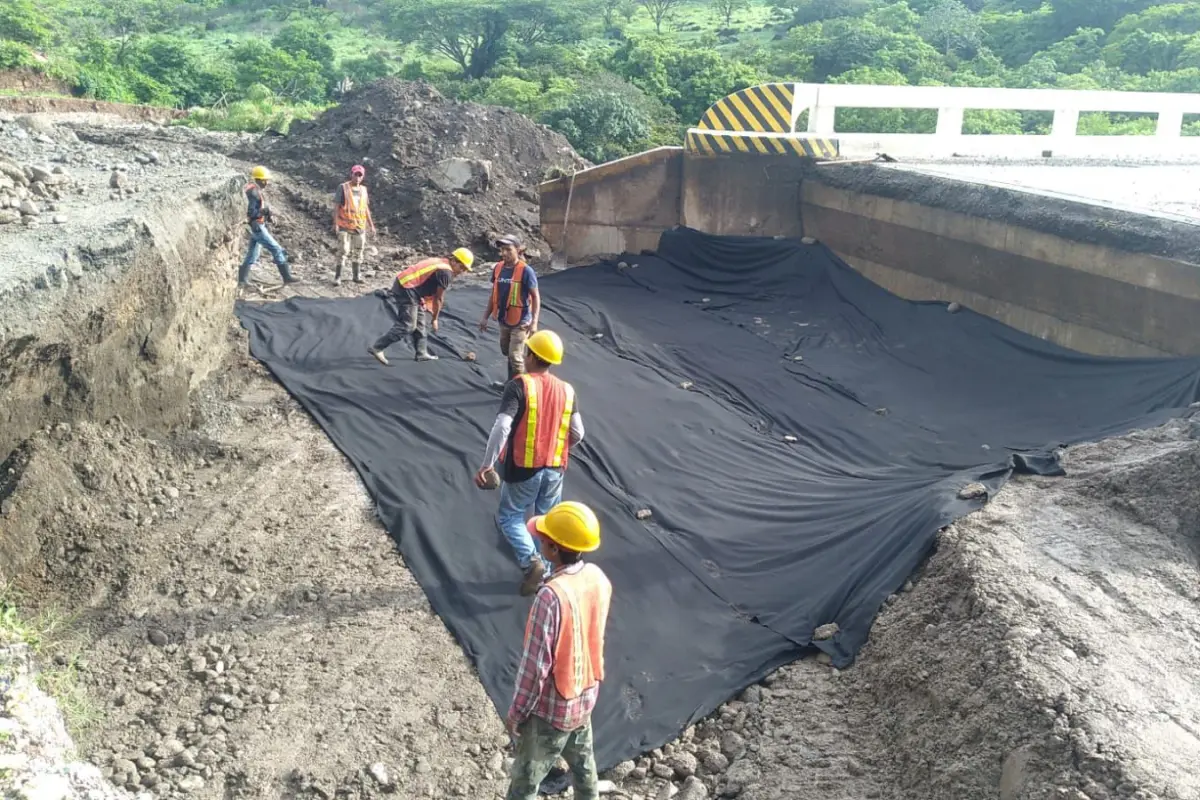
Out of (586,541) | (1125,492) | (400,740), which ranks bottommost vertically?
(400,740)

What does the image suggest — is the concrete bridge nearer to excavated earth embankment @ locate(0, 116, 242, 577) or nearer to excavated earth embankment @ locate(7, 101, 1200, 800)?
excavated earth embankment @ locate(7, 101, 1200, 800)

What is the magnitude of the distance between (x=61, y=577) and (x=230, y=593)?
95cm

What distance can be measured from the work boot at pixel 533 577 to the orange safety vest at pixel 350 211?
809 cm

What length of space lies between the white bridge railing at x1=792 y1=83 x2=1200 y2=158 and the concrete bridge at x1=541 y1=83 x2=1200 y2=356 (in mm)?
26

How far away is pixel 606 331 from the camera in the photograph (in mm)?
A: 11695

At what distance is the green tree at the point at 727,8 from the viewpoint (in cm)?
4549

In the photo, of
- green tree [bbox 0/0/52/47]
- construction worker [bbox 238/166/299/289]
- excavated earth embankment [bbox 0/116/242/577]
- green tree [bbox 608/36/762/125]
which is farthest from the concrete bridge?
green tree [bbox 0/0/52/47]

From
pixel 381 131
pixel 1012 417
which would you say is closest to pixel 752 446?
pixel 1012 417

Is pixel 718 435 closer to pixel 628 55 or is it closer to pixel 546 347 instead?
pixel 546 347

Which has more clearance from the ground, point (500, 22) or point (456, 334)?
point (500, 22)

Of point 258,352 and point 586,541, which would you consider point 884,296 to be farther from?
point 586,541

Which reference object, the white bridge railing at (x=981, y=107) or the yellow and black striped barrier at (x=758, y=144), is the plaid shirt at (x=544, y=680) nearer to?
the yellow and black striped barrier at (x=758, y=144)

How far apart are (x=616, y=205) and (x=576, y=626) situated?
1123 cm

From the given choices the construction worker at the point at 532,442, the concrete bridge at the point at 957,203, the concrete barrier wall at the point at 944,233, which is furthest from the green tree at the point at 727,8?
the construction worker at the point at 532,442
